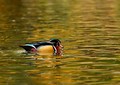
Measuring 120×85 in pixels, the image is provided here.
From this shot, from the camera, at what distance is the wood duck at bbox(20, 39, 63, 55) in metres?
29.7

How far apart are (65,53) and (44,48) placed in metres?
1.17

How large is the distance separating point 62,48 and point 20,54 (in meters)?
2.37

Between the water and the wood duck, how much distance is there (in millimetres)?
471

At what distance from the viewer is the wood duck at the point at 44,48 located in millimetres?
29719

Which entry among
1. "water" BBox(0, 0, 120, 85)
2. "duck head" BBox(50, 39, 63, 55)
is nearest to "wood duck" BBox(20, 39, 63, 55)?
"duck head" BBox(50, 39, 63, 55)

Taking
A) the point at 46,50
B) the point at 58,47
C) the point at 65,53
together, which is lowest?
the point at 65,53

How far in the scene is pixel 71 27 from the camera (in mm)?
44594

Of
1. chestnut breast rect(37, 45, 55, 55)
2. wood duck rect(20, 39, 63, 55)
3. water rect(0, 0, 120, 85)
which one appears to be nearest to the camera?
water rect(0, 0, 120, 85)

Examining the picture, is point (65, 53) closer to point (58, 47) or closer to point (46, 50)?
point (58, 47)

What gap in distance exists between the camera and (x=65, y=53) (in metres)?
30.6

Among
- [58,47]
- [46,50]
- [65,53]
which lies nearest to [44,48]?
[46,50]

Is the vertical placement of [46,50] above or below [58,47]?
below

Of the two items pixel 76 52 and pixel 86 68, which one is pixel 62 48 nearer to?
pixel 76 52

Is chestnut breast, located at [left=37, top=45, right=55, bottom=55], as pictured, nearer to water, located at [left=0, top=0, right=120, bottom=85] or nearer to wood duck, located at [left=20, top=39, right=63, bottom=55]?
wood duck, located at [left=20, top=39, right=63, bottom=55]
